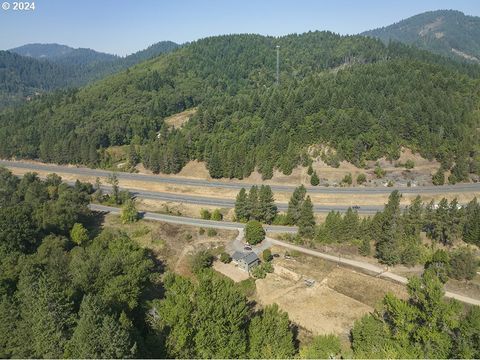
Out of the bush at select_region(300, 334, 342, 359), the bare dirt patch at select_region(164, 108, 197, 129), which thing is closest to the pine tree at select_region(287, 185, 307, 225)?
the bush at select_region(300, 334, 342, 359)

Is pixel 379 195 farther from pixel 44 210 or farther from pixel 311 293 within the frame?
pixel 44 210

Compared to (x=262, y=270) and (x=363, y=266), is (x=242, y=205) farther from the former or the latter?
(x=363, y=266)

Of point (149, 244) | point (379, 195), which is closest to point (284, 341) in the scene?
point (149, 244)

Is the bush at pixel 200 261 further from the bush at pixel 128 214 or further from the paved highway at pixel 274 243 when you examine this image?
the bush at pixel 128 214

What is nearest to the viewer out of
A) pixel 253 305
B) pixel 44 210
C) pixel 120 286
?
pixel 120 286

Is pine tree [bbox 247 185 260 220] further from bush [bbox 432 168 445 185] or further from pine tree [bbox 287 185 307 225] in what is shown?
bush [bbox 432 168 445 185]

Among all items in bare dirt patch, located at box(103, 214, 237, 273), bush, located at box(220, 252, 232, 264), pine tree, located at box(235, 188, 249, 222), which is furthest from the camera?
pine tree, located at box(235, 188, 249, 222)
